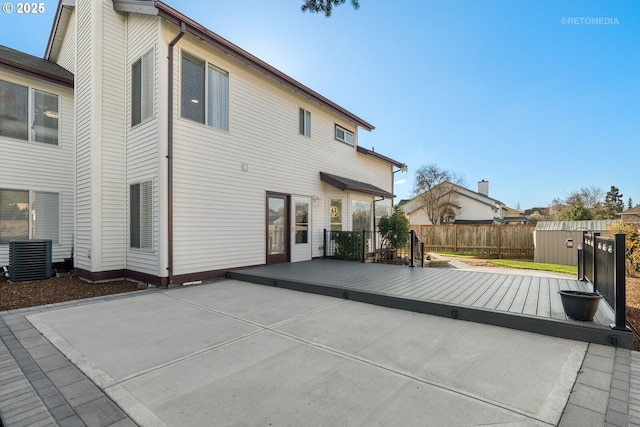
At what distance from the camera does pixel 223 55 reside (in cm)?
757

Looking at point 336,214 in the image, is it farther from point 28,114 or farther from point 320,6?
point 28,114

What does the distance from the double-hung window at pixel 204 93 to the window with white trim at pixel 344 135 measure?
5558mm

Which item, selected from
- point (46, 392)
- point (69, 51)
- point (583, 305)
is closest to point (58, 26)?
point (69, 51)

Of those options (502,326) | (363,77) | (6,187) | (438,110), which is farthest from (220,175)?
(438,110)

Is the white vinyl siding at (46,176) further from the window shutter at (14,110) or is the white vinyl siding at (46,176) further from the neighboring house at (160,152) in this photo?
the window shutter at (14,110)

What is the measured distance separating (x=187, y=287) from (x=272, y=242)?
294cm

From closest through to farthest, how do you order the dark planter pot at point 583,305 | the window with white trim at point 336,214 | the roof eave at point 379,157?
the dark planter pot at point 583,305, the window with white trim at point 336,214, the roof eave at point 379,157

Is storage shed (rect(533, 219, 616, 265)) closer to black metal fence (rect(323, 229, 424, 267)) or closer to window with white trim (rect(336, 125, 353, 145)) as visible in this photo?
black metal fence (rect(323, 229, 424, 267))

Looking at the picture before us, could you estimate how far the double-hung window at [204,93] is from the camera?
6.87 meters

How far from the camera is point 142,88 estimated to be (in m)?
7.04

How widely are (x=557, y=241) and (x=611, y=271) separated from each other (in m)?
13.2

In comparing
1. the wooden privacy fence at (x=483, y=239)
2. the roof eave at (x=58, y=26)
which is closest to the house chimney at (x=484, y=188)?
the wooden privacy fence at (x=483, y=239)

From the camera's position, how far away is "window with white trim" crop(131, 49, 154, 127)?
22.3 feet

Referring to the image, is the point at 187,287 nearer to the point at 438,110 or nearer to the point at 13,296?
the point at 13,296
